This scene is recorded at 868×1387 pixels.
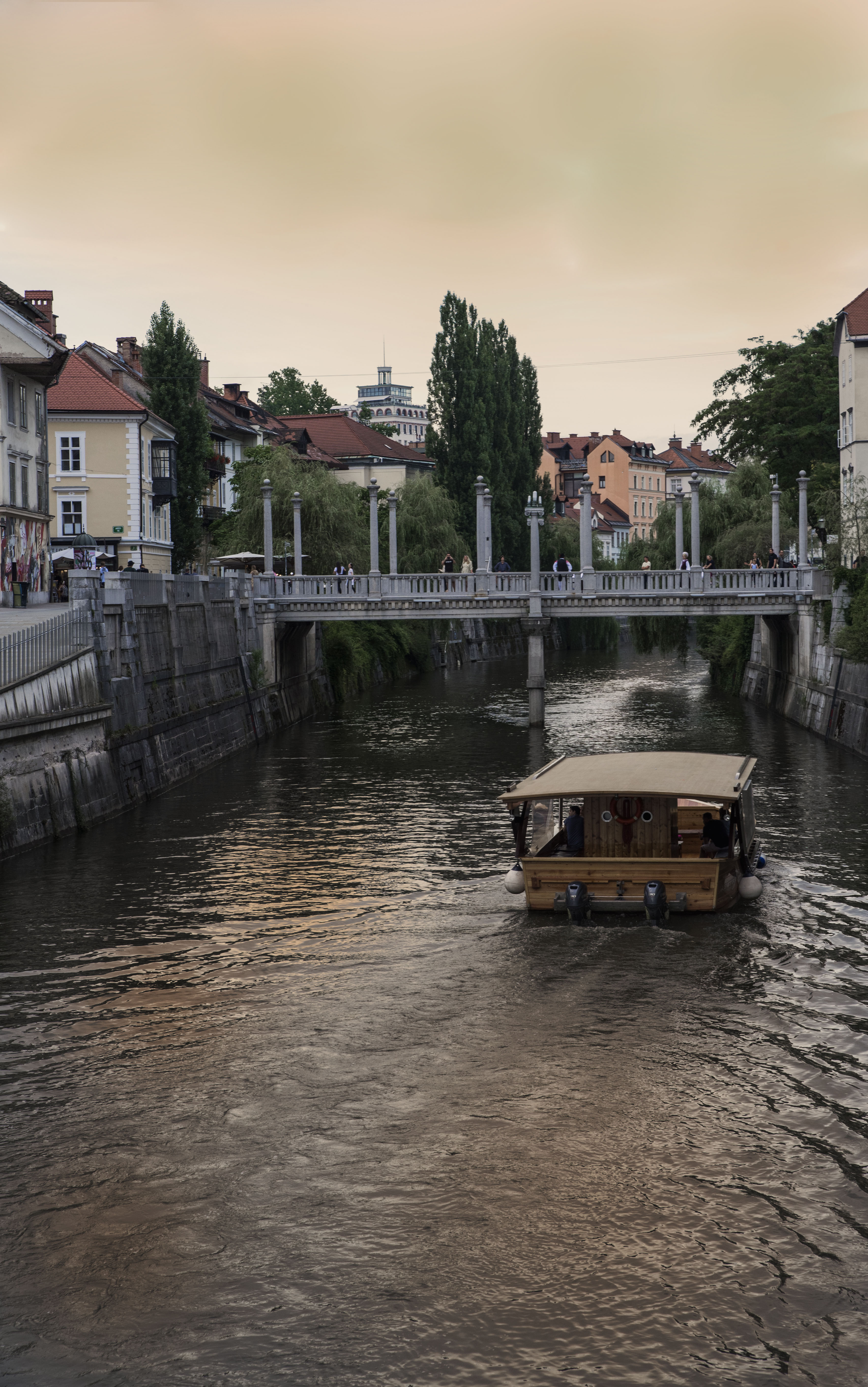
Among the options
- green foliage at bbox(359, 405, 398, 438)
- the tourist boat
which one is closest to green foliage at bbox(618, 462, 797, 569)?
the tourist boat

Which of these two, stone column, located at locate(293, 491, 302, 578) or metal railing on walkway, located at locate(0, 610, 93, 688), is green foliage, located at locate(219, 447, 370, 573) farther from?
metal railing on walkway, located at locate(0, 610, 93, 688)

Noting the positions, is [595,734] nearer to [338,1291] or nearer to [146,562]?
[146,562]

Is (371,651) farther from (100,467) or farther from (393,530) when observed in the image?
(100,467)

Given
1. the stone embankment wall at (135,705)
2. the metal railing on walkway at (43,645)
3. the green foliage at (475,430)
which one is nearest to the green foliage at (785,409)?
the green foliage at (475,430)

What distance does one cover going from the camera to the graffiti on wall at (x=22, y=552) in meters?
47.4

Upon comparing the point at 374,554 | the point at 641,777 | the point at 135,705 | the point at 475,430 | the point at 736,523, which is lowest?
the point at 641,777

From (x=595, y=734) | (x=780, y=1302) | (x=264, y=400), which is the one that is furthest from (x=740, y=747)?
(x=264, y=400)

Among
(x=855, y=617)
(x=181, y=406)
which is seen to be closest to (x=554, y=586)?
(x=855, y=617)

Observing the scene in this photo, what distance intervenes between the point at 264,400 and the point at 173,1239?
126 metres

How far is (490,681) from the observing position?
257 feet

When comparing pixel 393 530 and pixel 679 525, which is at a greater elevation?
pixel 393 530

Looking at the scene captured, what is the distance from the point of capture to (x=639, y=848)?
22.8 m

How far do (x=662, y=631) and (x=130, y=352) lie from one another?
122 feet

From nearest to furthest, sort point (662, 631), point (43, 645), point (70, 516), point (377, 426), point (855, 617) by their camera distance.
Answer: point (43, 645) → point (855, 617) → point (662, 631) → point (70, 516) → point (377, 426)
